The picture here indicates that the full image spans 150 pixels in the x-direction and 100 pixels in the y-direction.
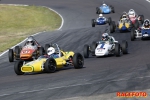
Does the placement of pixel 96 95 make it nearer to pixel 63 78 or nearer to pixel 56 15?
pixel 63 78

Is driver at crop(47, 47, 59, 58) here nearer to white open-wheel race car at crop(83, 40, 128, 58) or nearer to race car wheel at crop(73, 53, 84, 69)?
race car wheel at crop(73, 53, 84, 69)

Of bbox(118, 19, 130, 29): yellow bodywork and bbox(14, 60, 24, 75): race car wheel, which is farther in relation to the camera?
bbox(118, 19, 130, 29): yellow bodywork

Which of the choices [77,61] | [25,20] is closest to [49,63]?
[77,61]

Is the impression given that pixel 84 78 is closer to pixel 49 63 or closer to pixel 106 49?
pixel 49 63

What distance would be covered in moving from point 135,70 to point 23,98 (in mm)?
6702

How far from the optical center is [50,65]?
21.0 meters

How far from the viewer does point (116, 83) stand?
1733 centimetres

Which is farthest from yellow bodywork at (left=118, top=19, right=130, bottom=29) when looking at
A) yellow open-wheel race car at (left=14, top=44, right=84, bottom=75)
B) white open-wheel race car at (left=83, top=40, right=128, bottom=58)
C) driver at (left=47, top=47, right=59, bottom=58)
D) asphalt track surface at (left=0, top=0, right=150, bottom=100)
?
driver at (left=47, top=47, right=59, bottom=58)

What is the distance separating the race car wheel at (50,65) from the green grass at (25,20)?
19.7 meters

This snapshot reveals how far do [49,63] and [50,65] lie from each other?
14 centimetres

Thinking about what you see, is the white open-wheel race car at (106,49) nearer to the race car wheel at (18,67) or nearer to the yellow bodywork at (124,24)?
the race car wheel at (18,67)

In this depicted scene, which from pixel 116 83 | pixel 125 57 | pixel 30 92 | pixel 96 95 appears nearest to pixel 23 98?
pixel 30 92

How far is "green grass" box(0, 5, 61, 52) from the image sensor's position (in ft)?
150

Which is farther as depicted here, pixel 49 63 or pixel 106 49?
pixel 106 49
